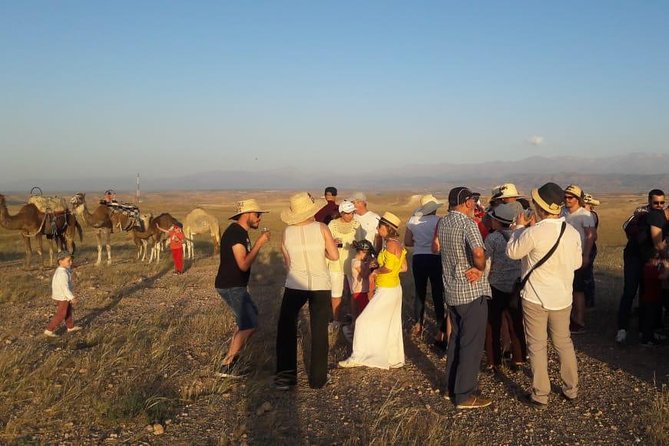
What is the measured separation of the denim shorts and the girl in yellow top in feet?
4.04

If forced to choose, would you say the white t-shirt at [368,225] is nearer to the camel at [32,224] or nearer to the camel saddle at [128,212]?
the camel saddle at [128,212]

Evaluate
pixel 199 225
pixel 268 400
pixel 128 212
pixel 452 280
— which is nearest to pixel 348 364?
pixel 268 400

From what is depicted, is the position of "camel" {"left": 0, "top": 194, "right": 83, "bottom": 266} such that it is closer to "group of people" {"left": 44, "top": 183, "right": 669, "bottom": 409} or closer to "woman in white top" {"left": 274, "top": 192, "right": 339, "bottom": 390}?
"group of people" {"left": 44, "top": 183, "right": 669, "bottom": 409}

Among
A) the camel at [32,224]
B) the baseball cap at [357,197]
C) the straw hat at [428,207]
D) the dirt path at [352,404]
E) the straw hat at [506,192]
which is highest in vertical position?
the straw hat at [506,192]

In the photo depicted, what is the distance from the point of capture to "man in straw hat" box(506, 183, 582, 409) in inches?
198

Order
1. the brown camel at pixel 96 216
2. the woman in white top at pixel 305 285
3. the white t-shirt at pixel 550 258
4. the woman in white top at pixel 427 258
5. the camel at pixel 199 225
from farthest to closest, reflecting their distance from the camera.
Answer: the camel at pixel 199 225 → the brown camel at pixel 96 216 → the woman in white top at pixel 427 258 → the woman in white top at pixel 305 285 → the white t-shirt at pixel 550 258

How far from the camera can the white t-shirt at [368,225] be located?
8.09 m

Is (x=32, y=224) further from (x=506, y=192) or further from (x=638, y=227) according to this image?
(x=638, y=227)

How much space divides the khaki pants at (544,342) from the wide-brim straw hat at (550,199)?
920 mm

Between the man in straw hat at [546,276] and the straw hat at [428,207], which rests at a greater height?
the straw hat at [428,207]

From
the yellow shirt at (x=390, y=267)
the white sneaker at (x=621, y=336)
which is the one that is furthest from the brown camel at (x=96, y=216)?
the white sneaker at (x=621, y=336)

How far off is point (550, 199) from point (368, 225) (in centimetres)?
339

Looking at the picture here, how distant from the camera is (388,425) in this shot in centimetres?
489

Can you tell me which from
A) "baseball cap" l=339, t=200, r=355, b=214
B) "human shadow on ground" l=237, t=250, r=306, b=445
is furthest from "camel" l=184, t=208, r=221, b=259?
"baseball cap" l=339, t=200, r=355, b=214
